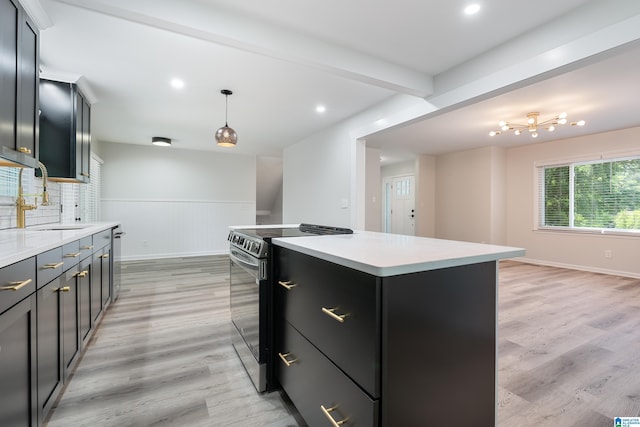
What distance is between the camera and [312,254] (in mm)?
1300

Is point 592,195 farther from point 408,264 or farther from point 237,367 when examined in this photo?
point 237,367

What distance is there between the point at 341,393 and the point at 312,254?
54 centimetres

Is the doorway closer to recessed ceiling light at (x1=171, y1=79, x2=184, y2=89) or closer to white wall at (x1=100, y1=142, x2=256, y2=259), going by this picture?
white wall at (x1=100, y1=142, x2=256, y2=259)

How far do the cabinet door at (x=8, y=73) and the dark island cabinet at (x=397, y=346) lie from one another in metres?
1.72

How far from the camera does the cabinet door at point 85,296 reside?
196 centimetres

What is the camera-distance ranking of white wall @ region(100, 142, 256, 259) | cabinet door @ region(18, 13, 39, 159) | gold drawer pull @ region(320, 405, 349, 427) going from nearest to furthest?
gold drawer pull @ region(320, 405, 349, 427) < cabinet door @ region(18, 13, 39, 159) < white wall @ region(100, 142, 256, 259)

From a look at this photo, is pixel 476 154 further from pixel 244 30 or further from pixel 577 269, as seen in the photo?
pixel 244 30

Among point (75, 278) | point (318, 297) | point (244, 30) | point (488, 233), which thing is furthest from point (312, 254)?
point (488, 233)

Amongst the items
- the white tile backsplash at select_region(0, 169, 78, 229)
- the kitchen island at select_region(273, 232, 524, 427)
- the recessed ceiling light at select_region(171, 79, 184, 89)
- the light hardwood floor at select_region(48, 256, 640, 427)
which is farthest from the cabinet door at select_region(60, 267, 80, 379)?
the recessed ceiling light at select_region(171, 79, 184, 89)

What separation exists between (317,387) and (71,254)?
158 centimetres

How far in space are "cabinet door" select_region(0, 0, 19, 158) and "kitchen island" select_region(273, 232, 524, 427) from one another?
1662 millimetres

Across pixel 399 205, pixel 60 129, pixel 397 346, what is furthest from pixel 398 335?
pixel 399 205

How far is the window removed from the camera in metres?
4.81

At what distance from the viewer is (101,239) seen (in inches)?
102
